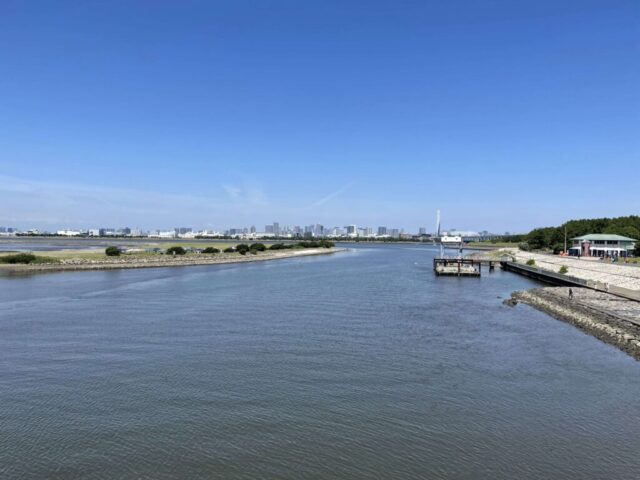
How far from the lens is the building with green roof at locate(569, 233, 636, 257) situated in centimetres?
7588

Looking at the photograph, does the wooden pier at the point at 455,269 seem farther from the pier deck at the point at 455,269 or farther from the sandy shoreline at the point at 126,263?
the sandy shoreline at the point at 126,263

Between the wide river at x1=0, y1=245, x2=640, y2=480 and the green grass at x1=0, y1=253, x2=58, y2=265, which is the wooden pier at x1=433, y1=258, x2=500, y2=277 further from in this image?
the green grass at x1=0, y1=253, x2=58, y2=265

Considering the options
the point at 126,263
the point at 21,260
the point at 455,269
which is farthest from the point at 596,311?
the point at 21,260

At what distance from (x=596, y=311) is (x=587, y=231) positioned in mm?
81881

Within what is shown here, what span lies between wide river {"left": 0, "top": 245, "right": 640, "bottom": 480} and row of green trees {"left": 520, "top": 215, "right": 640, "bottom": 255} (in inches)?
2699

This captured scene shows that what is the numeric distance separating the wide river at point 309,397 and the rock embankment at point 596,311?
40.5 inches

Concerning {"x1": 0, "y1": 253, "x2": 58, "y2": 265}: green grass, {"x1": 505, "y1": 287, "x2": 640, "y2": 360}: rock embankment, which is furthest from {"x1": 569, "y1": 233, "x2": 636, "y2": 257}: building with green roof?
{"x1": 0, "y1": 253, "x2": 58, "y2": 265}: green grass

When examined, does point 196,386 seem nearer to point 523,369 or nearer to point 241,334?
point 241,334

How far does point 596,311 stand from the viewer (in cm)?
2817

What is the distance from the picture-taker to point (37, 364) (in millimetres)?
17109

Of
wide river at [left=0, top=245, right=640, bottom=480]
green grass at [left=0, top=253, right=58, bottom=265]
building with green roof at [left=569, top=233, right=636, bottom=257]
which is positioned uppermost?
building with green roof at [left=569, top=233, right=636, bottom=257]

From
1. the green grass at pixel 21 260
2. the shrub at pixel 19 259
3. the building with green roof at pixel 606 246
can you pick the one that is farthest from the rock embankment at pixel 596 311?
the shrub at pixel 19 259

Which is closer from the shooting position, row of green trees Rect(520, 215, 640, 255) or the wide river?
the wide river

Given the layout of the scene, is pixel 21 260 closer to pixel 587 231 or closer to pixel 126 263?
pixel 126 263
